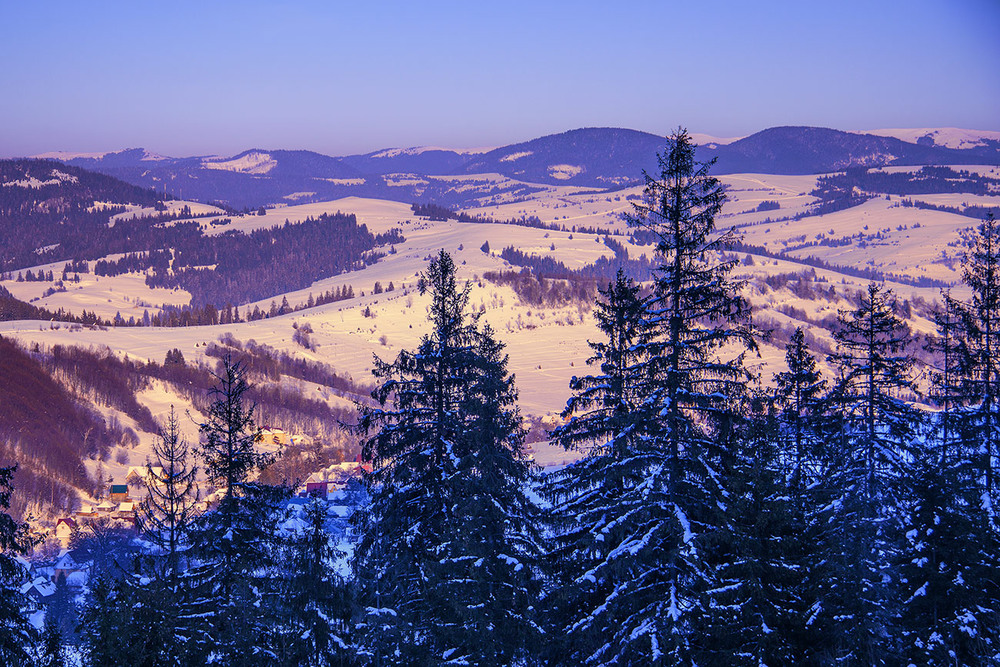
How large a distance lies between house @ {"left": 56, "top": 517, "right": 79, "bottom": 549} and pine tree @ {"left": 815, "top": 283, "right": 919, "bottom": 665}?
6164 centimetres

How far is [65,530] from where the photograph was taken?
71.2 meters

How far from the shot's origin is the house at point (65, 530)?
69.0 meters

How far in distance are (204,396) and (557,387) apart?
4687 cm

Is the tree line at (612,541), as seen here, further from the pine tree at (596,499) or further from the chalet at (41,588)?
the chalet at (41,588)

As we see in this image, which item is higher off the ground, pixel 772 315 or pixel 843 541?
pixel 843 541

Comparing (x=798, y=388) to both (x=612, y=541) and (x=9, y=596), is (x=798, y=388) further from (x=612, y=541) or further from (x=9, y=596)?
(x=9, y=596)

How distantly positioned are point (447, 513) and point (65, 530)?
207 ft

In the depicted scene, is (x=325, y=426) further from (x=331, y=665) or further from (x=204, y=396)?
(x=331, y=665)

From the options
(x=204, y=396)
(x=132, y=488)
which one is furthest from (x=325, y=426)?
(x=132, y=488)

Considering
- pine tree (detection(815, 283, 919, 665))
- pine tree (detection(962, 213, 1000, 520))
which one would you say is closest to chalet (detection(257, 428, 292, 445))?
pine tree (detection(815, 283, 919, 665))

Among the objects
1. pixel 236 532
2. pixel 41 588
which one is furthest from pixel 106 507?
pixel 236 532

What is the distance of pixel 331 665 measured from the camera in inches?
723

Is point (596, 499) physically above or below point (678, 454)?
below

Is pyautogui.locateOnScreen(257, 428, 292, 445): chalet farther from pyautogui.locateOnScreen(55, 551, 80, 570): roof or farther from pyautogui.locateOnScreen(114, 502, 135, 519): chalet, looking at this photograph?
pyautogui.locateOnScreen(55, 551, 80, 570): roof
